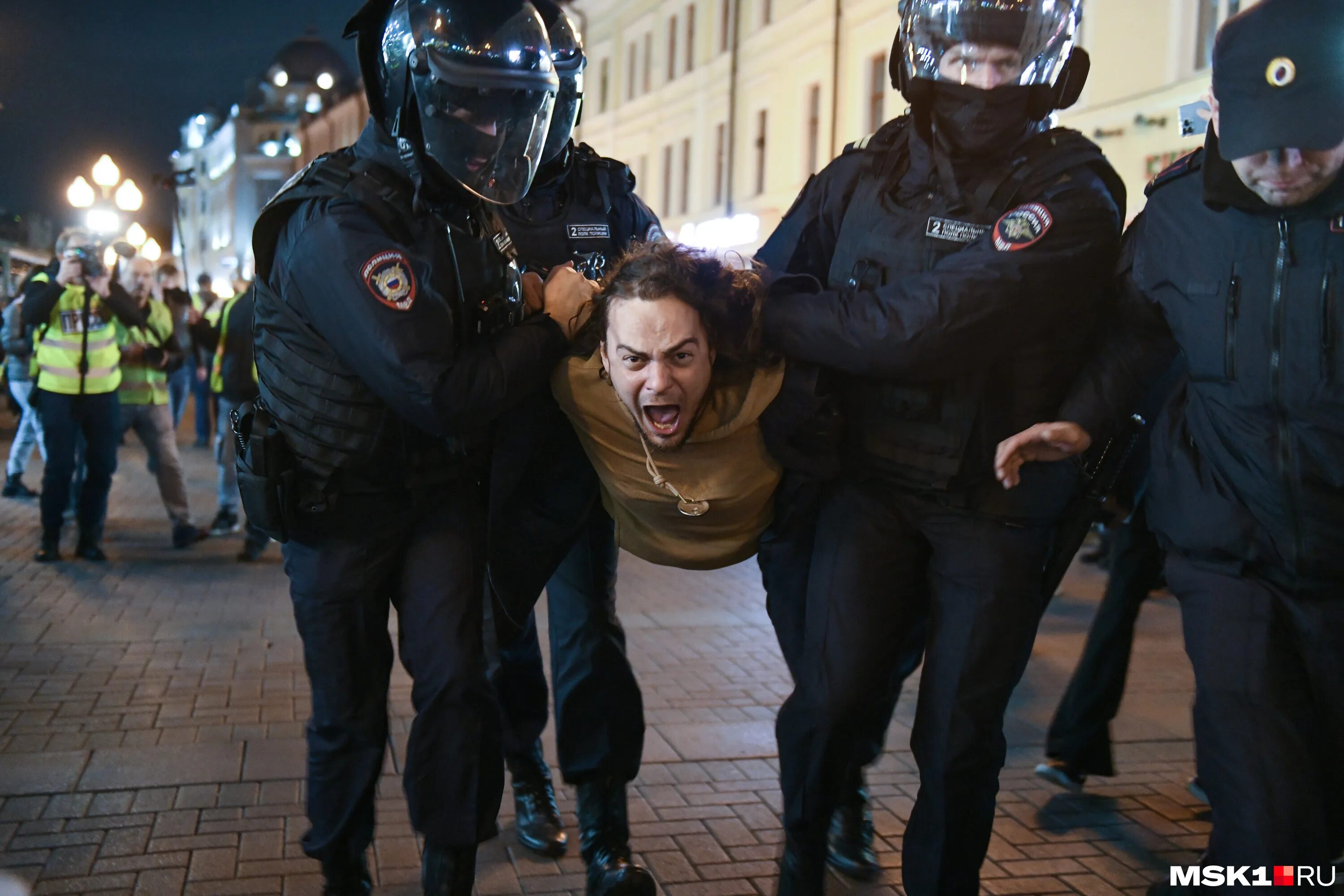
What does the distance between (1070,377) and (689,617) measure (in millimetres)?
3896

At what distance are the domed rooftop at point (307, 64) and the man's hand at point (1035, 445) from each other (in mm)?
80974

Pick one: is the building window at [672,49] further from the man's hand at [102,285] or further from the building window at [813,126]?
the man's hand at [102,285]

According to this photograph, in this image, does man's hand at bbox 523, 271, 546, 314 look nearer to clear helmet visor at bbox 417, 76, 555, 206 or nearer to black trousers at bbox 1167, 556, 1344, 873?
clear helmet visor at bbox 417, 76, 555, 206

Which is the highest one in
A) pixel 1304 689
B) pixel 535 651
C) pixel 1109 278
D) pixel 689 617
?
pixel 1109 278

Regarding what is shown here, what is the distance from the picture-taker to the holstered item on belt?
2.84 meters

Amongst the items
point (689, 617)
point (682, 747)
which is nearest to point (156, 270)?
point (689, 617)

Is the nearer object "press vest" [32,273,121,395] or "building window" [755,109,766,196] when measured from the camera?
"press vest" [32,273,121,395]

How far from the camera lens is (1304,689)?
251 cm

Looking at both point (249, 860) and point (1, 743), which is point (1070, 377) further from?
point (1, 743)

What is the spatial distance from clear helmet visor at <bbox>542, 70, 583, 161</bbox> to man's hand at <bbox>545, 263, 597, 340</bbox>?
0.46 meters

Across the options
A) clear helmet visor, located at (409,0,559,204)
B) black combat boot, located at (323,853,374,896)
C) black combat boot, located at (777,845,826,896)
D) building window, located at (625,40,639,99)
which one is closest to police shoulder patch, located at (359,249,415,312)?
clear helmet visor, located at (409,0,559,204)

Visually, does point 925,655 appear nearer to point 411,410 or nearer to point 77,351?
point 411,410

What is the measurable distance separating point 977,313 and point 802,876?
1359 millimetres

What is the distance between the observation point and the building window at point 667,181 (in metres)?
30.2
